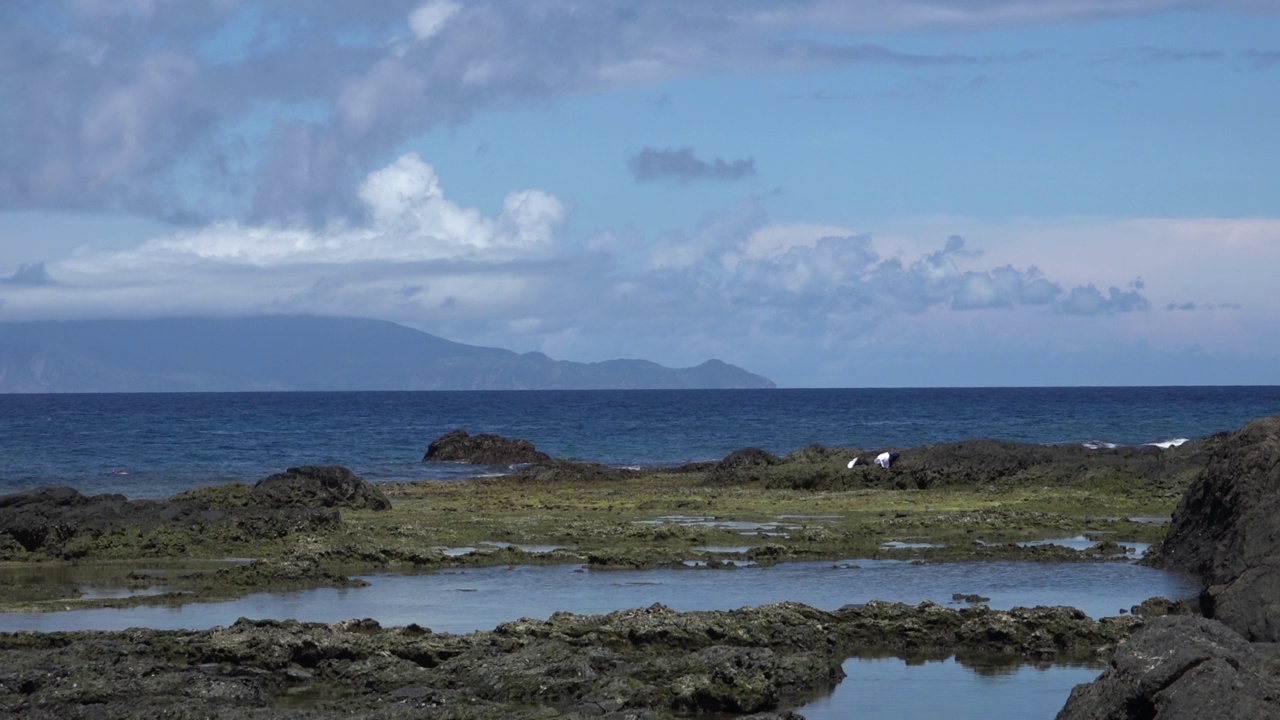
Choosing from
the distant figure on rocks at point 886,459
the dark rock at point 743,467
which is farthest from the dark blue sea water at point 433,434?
the distant figure on rocks at point 886,459

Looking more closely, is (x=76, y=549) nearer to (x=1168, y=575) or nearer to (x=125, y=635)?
(x=125, y=635)

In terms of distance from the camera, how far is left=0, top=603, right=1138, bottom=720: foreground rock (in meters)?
13.8

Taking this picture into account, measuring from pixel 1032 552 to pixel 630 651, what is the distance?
12828mm

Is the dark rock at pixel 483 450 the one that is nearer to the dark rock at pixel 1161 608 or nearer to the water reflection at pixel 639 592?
the water reflection at pixel 639 592

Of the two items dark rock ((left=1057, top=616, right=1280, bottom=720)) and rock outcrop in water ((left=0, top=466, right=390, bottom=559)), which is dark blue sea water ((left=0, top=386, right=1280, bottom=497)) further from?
dark rock ((left=1057, top=616, right=1280, bottom=720))

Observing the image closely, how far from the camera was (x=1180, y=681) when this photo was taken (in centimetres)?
1110

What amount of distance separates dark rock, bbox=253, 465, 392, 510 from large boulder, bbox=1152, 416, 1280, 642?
2055cm

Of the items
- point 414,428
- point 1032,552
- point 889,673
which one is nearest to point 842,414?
point 414,428

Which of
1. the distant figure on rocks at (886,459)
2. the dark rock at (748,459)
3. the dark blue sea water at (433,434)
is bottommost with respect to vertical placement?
the dark blue sea water at (433,434)

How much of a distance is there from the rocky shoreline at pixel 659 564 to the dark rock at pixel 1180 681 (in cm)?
2

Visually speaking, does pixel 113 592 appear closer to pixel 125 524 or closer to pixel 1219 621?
pixel 125 524

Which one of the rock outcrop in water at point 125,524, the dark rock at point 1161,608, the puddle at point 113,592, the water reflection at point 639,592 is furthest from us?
the rock outcrop in water at point 125,524

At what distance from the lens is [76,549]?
28.3 metres

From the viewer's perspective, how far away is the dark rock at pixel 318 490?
3638 cm
